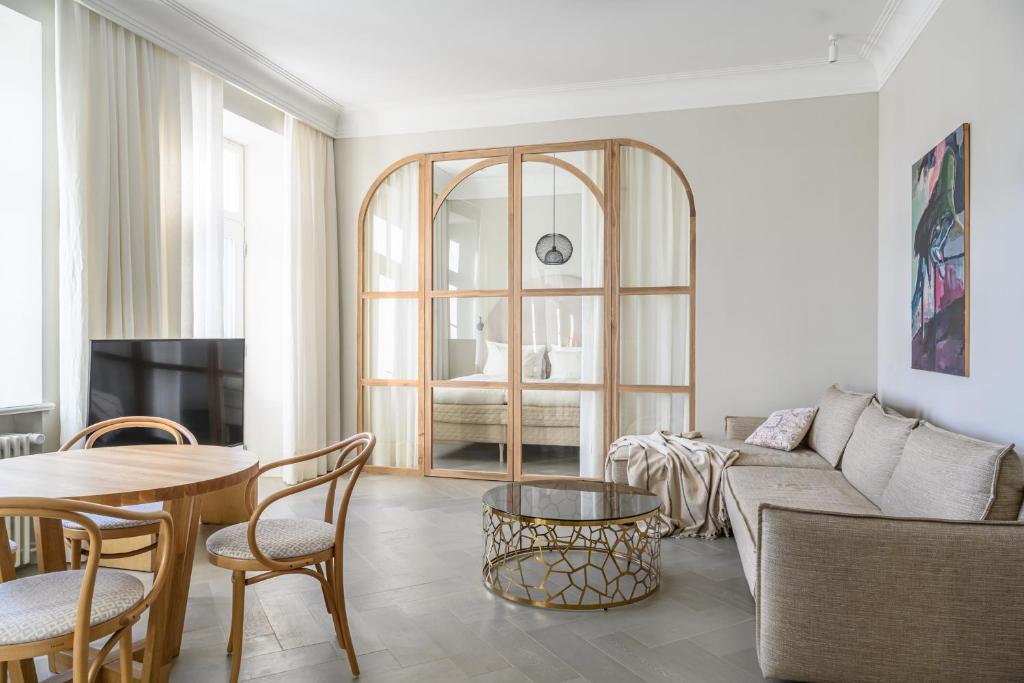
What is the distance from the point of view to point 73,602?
1.68 meters

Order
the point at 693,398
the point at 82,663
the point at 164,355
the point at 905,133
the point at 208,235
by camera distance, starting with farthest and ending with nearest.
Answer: the point at 693,398
the point at 208,235
the point at 905,133
the point at 164,355
the point at 82,663

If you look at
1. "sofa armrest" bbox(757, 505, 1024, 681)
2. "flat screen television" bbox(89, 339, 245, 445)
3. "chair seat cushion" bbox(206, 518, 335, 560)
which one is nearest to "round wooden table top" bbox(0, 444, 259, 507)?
"chair seat cushion" bbox(206, 518, 335, 560)

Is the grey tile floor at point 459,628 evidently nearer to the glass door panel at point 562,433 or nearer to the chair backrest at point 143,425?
the chair backrest at point 143,425

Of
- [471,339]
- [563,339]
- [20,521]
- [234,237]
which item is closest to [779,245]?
[563,339]

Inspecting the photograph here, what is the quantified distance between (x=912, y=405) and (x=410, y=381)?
11.8 ft

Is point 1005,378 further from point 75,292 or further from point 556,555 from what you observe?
point 75,292

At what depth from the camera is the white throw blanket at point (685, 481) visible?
392cm

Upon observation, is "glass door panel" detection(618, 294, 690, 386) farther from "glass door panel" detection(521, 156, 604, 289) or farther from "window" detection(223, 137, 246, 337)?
"window" detection(223, 137, 246, 337)

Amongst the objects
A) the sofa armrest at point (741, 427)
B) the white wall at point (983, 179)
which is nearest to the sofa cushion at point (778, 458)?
the sofa armrest at point (741, 427)

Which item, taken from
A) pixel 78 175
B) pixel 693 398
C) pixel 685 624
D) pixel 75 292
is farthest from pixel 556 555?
pixel 78 175

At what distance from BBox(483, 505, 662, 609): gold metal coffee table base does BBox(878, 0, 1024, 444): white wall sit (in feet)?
4.85

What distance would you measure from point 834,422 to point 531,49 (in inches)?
119

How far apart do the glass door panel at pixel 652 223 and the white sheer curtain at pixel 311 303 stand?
2.42 meters

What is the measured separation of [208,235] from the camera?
4.39 m
